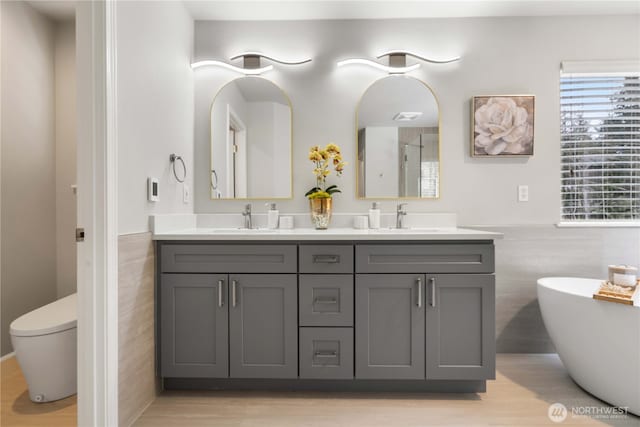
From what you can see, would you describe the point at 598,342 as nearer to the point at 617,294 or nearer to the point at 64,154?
the point at 617,294

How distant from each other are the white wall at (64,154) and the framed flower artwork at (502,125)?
9.62 ft

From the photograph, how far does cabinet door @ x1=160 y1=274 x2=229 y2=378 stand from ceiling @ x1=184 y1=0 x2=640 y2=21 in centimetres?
174

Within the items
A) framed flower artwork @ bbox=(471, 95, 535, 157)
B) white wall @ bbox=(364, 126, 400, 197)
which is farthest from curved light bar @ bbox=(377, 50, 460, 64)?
white wall @ bbox=(364, 126, 400, 197)

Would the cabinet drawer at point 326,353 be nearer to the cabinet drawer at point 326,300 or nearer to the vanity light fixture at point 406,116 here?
the cabinet drawer at point 326,300

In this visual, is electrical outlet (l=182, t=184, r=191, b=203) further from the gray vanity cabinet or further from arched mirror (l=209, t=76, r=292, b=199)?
the gray vanity cabinet

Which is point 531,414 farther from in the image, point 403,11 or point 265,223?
point 403,11

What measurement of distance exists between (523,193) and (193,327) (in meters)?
2.26

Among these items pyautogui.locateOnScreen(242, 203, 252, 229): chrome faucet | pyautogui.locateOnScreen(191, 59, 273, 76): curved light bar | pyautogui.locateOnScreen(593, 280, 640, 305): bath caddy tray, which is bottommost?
pyautogui.locateOnScreen(593, 280, 640, 305): bath caddy tray

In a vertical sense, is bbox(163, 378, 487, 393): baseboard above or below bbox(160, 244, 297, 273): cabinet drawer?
below

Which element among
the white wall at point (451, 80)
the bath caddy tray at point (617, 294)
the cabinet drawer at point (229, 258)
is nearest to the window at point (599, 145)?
the white wall at point (451, 80)

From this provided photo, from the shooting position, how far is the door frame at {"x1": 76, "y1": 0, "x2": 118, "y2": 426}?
1.39 meters

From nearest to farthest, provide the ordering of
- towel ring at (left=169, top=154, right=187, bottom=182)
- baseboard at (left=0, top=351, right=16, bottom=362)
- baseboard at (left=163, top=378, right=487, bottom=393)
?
1. baseboard at (left=163, top=378, right=487, bottom=393)
2. towel ring at (left=169, top=154, right=187, bottom=182)
3. baseboard at (left=0, top=351, right=16, bottom=362)

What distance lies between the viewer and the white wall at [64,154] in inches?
103

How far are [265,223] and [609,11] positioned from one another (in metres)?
2.74
